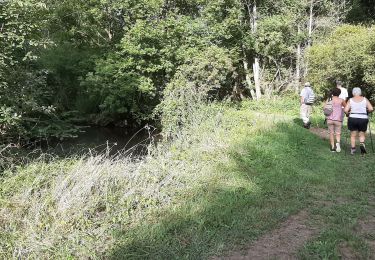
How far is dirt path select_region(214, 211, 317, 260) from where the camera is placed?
480 centimetres

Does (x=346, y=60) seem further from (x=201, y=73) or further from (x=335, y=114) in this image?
(x=335, y=114)

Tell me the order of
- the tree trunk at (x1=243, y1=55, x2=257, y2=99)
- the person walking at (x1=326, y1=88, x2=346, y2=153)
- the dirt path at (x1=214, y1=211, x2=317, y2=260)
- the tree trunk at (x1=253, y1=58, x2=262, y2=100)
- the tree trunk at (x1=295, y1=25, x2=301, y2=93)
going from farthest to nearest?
the tree trunk at (x1=243, y1=55, x2=257, y2=99) < the tree trunk at (x1=253, y1=58, x2=262, y2=100) < the tree trunk at (x1=295, y1=25, x2=301, y2=93) < the person walking at (x1=326, y1=88, x2=346, y2=153) < the dirt path at (x1=214, y1=211, x2=317, y2=260)

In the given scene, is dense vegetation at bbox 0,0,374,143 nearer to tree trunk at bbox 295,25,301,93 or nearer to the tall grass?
tree trunk at bbox 295,25,301,93

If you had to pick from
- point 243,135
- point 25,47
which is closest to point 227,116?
point 243,135

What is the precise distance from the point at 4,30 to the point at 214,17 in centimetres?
1543

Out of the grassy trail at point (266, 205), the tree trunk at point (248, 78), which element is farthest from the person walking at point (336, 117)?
the tree trunk at point (248, 78)

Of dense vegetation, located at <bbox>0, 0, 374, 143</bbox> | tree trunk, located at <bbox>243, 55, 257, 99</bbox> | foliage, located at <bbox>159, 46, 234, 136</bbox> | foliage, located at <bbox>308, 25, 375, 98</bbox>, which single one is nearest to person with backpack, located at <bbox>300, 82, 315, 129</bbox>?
foliage, located at <bbox>159, 46, 234, 136</bbox>

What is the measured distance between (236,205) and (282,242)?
4.02 ft

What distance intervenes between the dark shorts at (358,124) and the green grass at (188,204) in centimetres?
124

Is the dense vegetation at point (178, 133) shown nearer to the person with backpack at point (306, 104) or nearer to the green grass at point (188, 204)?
the green grass at point (188, 204)

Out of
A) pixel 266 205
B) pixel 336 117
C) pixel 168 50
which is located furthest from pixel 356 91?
pixel 168 50

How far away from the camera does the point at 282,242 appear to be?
5125 mm

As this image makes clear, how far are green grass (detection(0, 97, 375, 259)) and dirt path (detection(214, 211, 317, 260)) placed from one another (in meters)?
0.12

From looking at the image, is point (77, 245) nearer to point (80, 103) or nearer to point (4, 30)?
point (4, 30)
